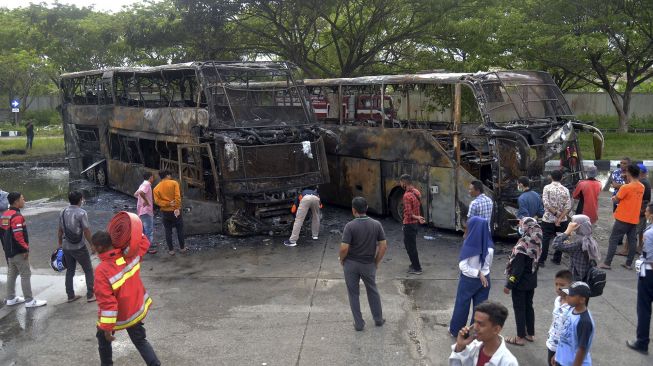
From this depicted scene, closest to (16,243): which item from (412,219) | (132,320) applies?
(132,320)

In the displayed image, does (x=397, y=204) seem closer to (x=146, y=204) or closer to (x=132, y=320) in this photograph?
(x=146, y=204)

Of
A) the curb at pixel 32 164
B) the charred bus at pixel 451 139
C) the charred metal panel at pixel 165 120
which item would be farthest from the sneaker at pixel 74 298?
the curb at pixel 32 164

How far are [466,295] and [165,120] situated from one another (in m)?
8.16

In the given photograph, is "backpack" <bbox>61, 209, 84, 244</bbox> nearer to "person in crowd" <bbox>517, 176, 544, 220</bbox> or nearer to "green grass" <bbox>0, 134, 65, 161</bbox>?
"person in crowd" <bbox>517, 176, 544, 220</bbox>

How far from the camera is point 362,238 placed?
6438 millimetres

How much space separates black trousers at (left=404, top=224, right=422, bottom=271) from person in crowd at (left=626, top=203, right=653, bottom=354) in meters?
3.21

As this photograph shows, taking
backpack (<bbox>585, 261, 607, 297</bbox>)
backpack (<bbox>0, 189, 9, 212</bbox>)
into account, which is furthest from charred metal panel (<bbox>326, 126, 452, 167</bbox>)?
backpack (<bbox>0, 189, 9, 212</bbox>)

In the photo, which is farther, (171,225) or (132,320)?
(171,225)

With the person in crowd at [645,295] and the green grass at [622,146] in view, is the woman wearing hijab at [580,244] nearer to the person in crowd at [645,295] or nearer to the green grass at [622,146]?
the person in crowd at [645,295]

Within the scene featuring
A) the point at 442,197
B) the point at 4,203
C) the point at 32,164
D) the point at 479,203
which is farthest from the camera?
the point at 32,164

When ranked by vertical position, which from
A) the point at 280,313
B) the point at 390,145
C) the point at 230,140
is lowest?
the point at 280,313

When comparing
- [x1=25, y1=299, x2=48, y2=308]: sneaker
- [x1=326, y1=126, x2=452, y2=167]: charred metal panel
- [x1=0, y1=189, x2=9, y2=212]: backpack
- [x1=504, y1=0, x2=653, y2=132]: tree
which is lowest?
[x1=25, y1=299, x2=48, y2=308]: sneaker

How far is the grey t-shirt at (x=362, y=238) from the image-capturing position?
6.44 m

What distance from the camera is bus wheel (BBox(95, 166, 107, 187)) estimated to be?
16.3 m
